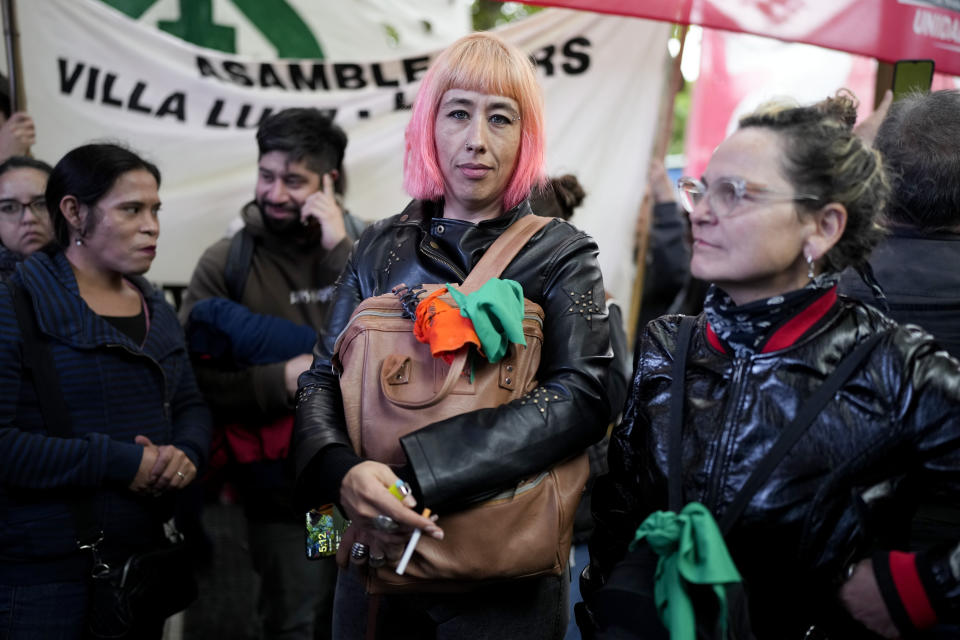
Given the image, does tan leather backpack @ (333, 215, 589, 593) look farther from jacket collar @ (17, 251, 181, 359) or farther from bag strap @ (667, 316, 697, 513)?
jacket collar @ (17, 251, 181, 359)

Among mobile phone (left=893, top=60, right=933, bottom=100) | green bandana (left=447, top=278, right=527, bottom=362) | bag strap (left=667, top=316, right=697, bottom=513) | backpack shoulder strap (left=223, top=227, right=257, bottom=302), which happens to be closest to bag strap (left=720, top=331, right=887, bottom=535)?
bag strap (left=667, top=316, right=697, bottom=513)

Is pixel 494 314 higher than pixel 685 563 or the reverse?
higher

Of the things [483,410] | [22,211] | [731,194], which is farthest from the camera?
[22,211]

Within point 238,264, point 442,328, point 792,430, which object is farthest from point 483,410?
point 238,264

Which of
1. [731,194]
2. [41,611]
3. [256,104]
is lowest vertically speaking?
[41,611]

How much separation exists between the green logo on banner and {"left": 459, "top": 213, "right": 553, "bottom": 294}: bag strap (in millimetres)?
2855

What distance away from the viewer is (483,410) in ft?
5.96

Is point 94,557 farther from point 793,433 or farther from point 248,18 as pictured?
point 248,18

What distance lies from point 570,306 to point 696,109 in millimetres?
4490

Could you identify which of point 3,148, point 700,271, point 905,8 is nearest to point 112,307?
point 3,148

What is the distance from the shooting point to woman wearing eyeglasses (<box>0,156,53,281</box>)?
3217mm

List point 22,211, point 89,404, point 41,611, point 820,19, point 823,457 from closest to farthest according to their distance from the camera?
point 823,457
point 41,611
point 89,404
point 22,211
point 820,19

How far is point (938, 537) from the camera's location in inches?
77.1

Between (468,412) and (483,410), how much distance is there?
3 centimetres
